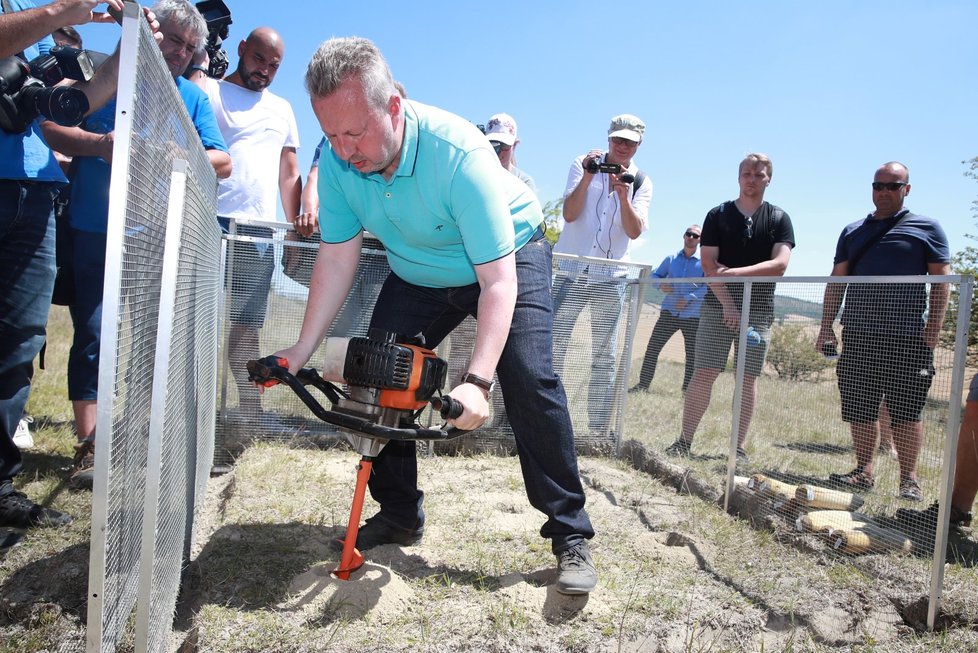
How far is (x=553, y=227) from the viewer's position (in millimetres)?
24688

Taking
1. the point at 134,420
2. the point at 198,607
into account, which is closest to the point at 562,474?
the point at 198,607

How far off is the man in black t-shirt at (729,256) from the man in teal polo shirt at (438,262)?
7.52 feet

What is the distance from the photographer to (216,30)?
462 cm

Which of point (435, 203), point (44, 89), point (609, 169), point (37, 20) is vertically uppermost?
point (609, 169)

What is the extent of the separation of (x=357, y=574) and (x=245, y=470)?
1.58 metres

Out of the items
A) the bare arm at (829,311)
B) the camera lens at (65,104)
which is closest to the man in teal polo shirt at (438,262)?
the camera lens at (65,104)

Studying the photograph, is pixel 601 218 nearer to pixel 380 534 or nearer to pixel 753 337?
pixel 753 337

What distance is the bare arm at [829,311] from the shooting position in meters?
3.86

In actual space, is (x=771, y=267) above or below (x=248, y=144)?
below

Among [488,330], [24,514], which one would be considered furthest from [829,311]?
[24,514]

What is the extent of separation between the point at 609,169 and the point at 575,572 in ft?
10.3

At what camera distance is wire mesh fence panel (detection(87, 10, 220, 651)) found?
1.35 m

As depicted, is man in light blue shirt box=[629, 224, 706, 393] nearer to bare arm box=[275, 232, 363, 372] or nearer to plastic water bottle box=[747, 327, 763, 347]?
plastic water bottle box=[747, 327, 763, 347]

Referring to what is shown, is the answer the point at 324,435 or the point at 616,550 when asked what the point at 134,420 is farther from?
the point at 324,435
